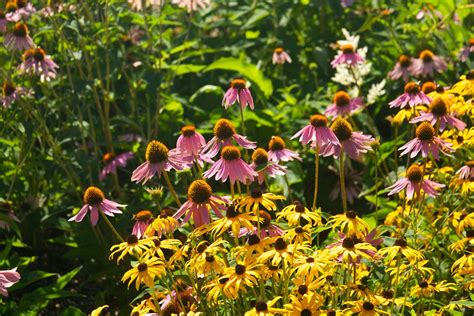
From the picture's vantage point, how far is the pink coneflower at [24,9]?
3.76 meters

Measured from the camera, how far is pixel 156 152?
2.55 meters

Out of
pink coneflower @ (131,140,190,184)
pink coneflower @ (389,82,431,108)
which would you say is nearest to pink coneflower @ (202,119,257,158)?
pink coneflower @ (131,140,190,184)

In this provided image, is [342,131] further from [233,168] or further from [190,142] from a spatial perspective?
[190,142]

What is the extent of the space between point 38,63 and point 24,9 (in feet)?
0.84

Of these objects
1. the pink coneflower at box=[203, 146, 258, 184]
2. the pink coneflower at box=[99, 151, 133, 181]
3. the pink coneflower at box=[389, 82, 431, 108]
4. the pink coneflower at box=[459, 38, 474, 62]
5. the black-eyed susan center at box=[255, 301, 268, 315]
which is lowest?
the pink coneflower at box=[99, 151, 133, 181]

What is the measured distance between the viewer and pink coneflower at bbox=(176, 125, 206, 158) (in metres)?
2.64

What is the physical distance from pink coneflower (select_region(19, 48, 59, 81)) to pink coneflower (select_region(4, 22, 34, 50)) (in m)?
0.04

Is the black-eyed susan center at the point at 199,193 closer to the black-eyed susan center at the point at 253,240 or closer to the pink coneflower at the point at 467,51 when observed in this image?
the black-eyed susan center at the point at 253,240

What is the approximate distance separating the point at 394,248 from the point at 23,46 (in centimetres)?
206

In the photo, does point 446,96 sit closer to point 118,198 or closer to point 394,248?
point 394,248

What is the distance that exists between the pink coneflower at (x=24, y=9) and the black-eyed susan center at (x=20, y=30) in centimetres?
9

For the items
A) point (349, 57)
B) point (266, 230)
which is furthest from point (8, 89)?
point (266, 230)

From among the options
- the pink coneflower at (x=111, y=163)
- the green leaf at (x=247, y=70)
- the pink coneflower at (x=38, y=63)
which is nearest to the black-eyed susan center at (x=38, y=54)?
the pink coneflower at (x=38, y=63)

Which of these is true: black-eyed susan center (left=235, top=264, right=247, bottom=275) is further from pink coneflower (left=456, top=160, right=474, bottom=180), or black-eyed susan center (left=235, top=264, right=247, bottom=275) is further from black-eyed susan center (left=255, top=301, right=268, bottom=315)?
pink coneflower (left=456, top=160, right=474, bottom=180)
